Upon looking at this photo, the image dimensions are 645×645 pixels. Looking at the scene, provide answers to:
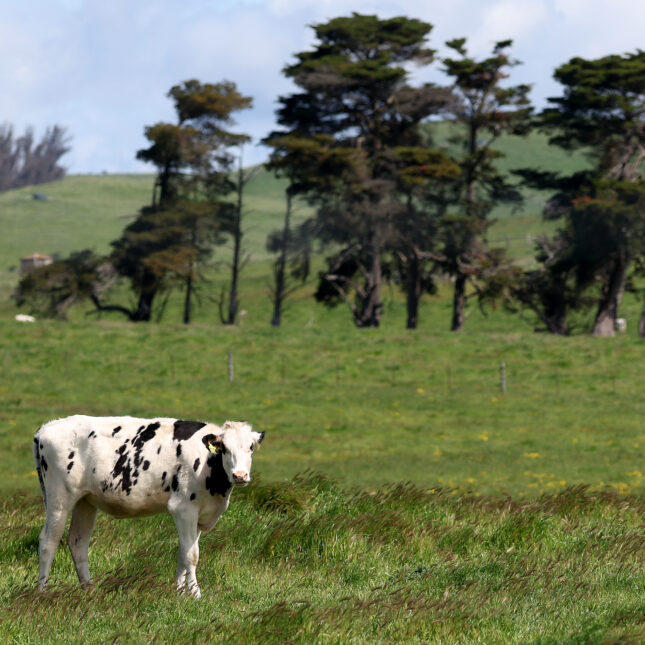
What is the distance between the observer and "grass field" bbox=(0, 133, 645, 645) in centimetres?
691

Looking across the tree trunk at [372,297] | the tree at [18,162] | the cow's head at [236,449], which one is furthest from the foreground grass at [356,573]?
the tree at [18,162]

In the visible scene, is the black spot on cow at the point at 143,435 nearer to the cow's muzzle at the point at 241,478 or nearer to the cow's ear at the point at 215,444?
the cow's ear at the point at 215,444

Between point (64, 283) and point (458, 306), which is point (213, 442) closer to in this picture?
point (458, 306)

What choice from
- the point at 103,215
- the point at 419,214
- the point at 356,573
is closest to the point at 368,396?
the point at 419,214

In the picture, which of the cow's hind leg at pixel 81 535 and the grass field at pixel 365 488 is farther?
the cow's hind leg at pixel 81 535

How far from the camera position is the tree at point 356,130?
52.1 m

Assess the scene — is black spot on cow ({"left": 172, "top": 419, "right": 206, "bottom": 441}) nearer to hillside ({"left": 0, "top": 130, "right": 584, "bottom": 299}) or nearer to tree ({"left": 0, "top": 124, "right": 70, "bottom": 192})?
hillside ({"left": 0, "top": 130, "right": 584, "bottom": 299})

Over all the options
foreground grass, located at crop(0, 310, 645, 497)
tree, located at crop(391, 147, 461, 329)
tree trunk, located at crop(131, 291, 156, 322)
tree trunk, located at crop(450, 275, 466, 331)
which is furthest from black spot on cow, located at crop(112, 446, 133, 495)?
tree trunk, located at crop(131, 291, 156, 322)

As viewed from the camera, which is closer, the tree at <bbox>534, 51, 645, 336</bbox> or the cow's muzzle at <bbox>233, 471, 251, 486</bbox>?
the cow's muzzle at <bbox>233, 471, 251, 486</bbox>

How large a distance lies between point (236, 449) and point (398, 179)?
4634 cm

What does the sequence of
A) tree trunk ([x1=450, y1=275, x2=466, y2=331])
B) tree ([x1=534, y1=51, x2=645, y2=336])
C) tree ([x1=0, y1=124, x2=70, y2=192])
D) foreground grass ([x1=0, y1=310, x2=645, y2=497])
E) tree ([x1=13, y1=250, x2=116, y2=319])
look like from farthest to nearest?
tree ([x1=0, y1=124, x2=70, y2=192])
tree trunk ([x1=450, y1=275, x2=466, y2=331])
tree ([x1=13, y1=250, x2=116, y2=319])
tree ([x1=534, y1=51, x2=645, y2=336])
foreground grass ([x1=0, y1=310, x2=645, y2=497])

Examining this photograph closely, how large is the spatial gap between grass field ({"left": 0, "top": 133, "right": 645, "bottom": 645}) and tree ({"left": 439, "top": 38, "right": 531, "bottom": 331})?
24.6ft

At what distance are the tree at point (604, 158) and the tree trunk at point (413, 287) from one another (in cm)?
816

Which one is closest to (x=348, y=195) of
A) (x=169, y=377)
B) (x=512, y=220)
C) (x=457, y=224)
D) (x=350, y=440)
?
(x=457, y=224)
